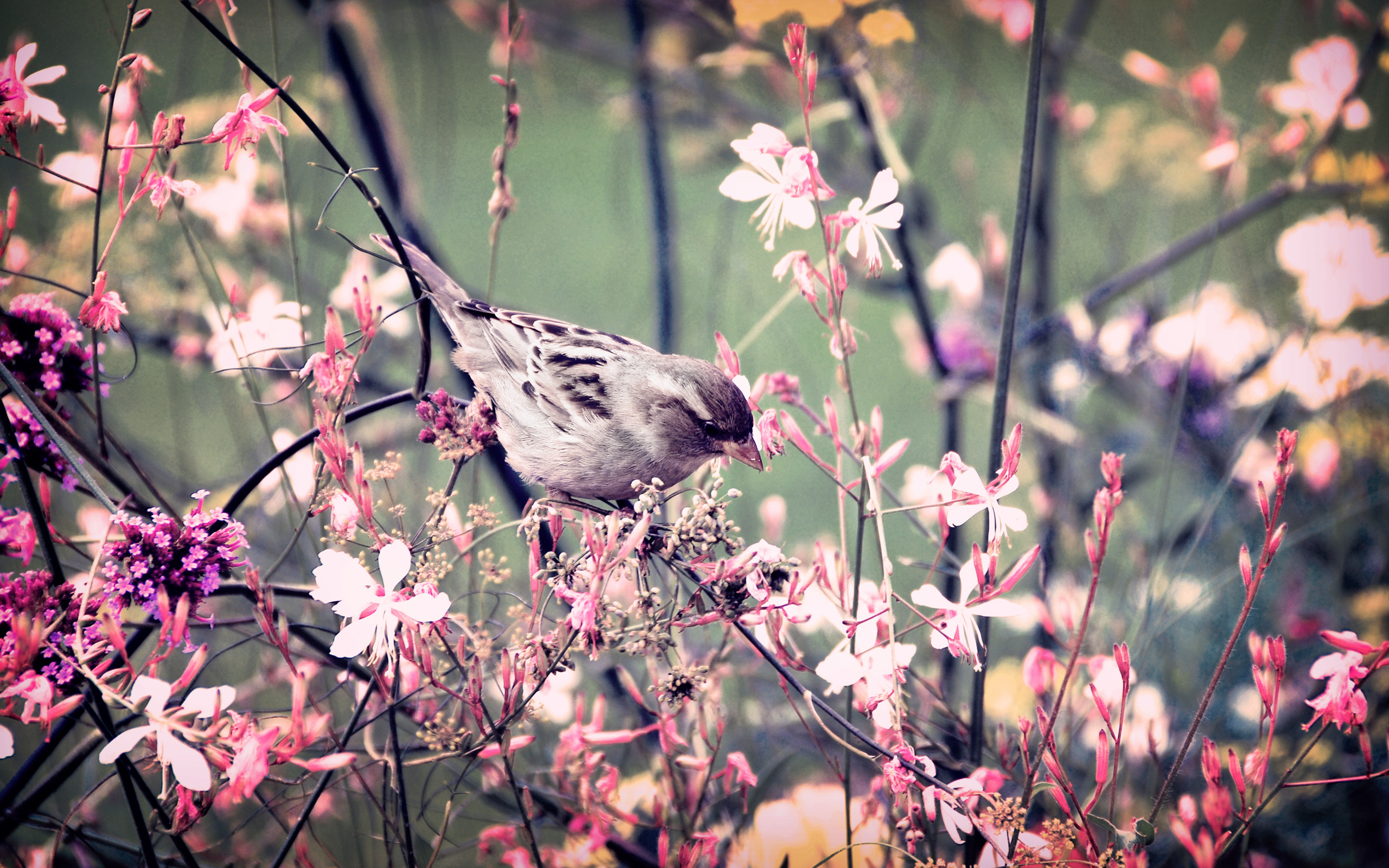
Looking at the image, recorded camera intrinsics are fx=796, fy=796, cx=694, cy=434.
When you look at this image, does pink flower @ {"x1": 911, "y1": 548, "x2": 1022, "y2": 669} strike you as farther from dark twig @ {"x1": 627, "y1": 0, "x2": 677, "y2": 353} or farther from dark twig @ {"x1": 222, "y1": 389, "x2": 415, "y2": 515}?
dark twig @ {"x1": 627, "y1": 0, "x2": 677, "y2": 353}

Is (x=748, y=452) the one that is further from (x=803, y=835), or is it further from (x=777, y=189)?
(x=803, y=835)

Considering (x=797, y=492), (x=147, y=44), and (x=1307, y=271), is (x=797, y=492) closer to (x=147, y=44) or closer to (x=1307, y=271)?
(x=1307, y=271)

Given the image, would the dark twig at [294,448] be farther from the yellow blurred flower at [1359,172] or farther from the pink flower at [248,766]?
the yellow blurred flower at [1359,172]

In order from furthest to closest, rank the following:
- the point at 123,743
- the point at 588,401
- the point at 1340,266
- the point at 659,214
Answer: the point at 659,214 → the point at 1340,266 → the point at 588,401 → the point at 123,743

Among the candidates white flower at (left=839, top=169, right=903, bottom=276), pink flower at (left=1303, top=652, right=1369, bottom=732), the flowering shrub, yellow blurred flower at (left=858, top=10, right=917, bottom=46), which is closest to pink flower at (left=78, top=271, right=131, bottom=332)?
the flowering shrub

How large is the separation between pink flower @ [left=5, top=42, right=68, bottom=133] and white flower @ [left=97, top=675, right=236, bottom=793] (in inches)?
19.1

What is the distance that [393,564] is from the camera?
0.60 meters

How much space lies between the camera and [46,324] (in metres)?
0.71

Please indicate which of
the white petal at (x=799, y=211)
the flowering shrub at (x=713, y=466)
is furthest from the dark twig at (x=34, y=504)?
the white petal at (x=799, y=211)

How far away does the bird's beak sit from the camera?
835 millimetres

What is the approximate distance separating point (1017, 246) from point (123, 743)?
795 mm

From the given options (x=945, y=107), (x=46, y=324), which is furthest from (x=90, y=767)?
(x=945, y=107)

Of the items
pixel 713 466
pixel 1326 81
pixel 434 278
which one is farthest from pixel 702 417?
pixel 1326 81

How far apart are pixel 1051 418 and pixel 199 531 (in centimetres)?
130
